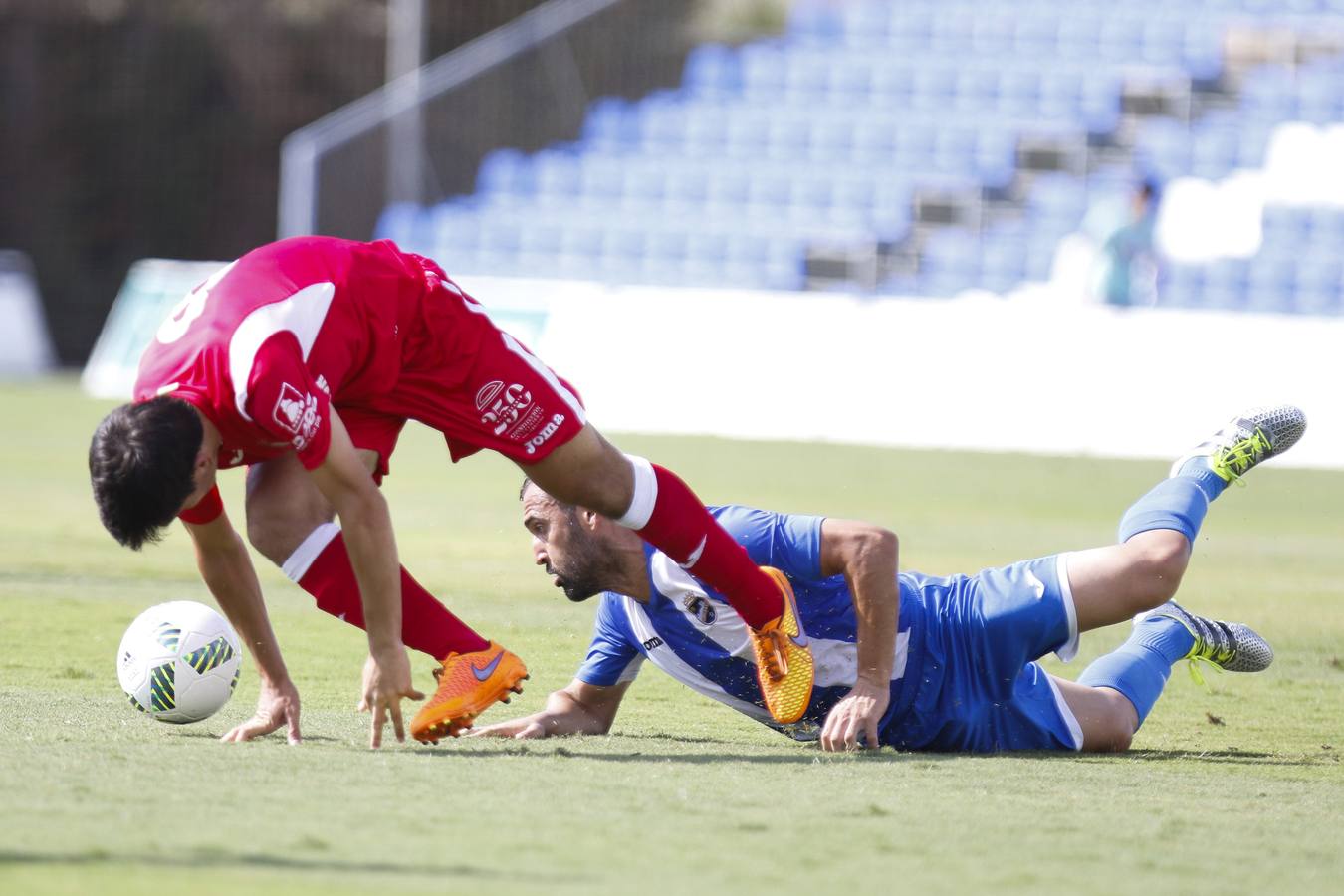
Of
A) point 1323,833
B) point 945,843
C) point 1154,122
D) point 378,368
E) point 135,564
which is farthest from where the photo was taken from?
point 1154,122

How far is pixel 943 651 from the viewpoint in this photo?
487 centimetres

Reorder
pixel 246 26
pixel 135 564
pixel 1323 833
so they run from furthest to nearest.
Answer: pixel 246 26, pixel 135 564, pixel 1323 833

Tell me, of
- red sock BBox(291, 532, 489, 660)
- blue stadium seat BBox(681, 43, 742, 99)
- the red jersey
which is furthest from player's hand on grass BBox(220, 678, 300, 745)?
blue stadium seat BBox(681, 43, 742, 99)

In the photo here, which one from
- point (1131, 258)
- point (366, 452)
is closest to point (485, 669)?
point (366, 452)

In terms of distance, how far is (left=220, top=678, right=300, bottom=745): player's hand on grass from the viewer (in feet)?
15.2

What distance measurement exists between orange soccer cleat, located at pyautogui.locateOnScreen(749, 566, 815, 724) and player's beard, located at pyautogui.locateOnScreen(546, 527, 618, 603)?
409 millimetres

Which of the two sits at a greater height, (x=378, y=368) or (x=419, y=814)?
(x=378, y=368)

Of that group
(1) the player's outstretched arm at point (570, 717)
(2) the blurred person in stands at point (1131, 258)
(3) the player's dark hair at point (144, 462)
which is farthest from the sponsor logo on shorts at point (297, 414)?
(2) the blurred person in stands at point (1131, 258)

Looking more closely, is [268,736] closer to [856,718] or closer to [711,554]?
[711,554]

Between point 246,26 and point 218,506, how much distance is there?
24732 mm

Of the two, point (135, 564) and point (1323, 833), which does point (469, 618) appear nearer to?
point (135, 564)

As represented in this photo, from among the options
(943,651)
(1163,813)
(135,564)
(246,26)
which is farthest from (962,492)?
(246,26)

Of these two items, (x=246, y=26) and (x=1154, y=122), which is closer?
(x=1154, y=122)

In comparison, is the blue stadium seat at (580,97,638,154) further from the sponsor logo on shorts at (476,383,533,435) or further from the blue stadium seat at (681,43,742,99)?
the sponsor logo on shorts at (476,383,533,435)
